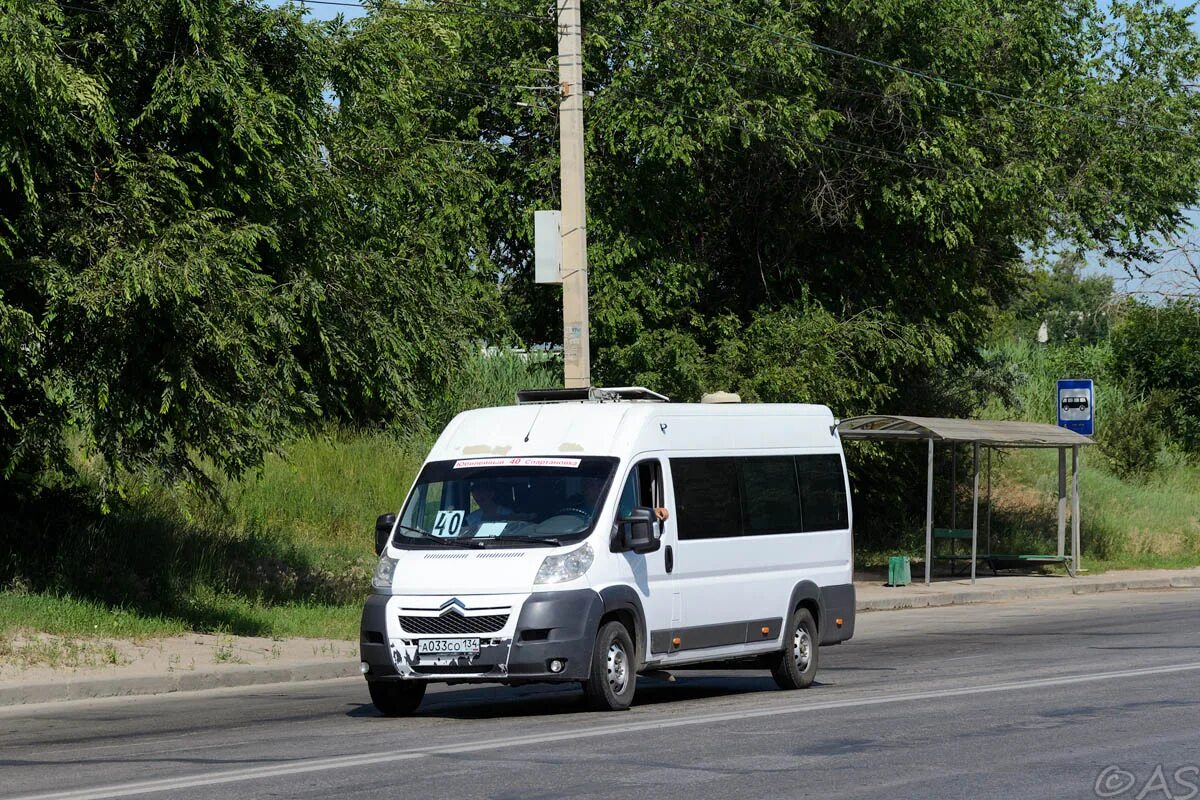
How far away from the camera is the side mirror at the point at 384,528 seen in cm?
1273

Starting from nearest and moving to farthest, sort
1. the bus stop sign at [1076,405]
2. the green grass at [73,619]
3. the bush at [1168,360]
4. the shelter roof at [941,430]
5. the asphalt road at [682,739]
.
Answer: the asphalt road at [682,739] → the green grass at [73,619] → the shelter roof at [941,430] → the bus stop sign at [1076,405] → the bush at [1168,360]

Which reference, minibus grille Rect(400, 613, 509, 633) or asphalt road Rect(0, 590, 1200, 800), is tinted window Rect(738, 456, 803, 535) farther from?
minibus grille Rect(400, 613, 509, 633)

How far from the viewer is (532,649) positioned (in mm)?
11398

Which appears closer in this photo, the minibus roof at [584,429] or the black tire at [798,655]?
the minibus roof at [584,429]

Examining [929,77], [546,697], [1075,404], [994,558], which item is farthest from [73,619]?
[1075,404]

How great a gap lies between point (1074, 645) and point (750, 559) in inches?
234

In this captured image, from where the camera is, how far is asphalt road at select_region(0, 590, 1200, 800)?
331 inches

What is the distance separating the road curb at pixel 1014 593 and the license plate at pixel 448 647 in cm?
1351

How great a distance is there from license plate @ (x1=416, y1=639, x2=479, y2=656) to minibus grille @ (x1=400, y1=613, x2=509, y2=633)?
0.07 metres

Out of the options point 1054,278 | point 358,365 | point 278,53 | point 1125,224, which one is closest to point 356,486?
point 358,365

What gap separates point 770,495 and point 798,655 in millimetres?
1438

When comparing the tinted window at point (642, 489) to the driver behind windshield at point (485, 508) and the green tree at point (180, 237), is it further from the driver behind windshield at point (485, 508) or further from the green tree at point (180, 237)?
the green tree at point (180, 237)

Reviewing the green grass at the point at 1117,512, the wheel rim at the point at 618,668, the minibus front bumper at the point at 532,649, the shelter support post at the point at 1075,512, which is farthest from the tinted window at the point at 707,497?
the green grass at the point at 1117,512

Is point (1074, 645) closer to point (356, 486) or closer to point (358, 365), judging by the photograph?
→ point (358, 365)
